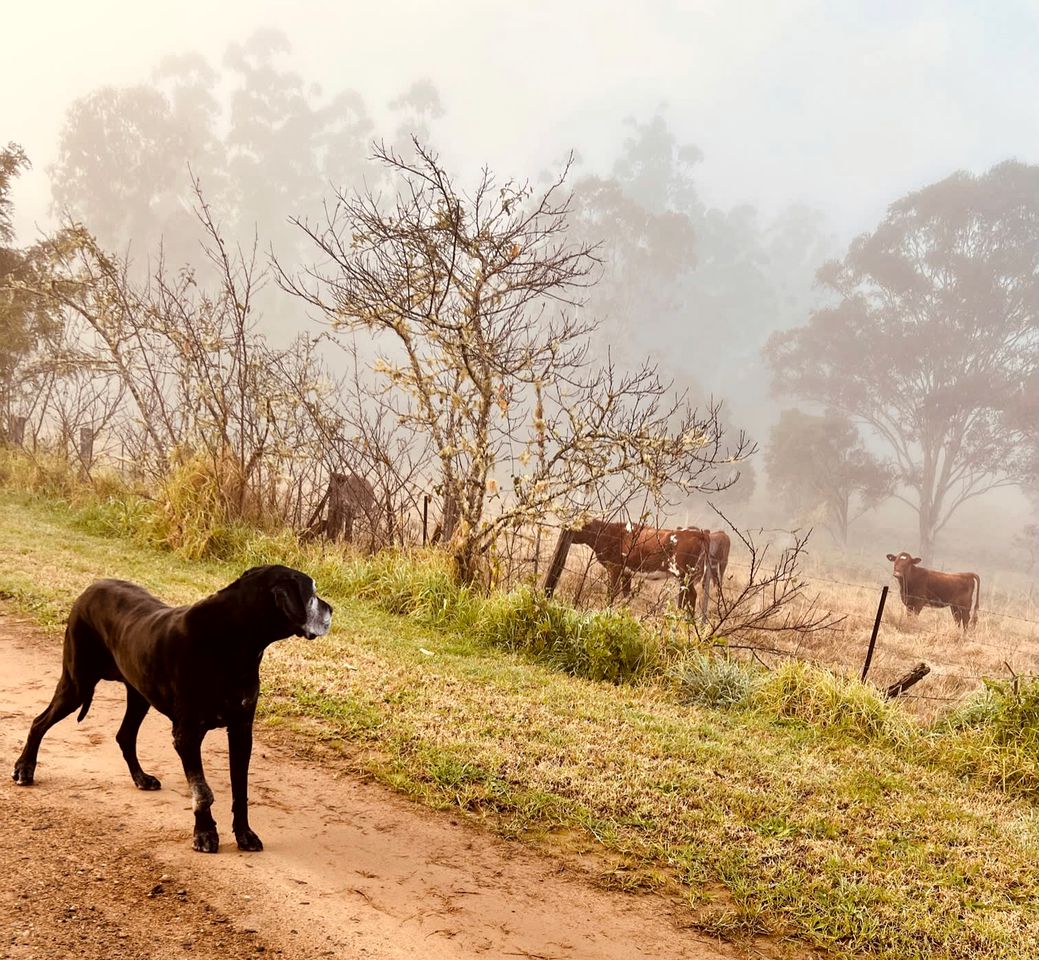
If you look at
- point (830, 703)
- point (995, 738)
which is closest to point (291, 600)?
point (830, 703)

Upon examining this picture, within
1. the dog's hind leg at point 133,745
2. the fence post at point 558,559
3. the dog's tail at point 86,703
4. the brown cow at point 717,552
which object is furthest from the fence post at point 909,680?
the brown cow at point 717,552

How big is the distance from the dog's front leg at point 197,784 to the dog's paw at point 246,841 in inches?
3.5

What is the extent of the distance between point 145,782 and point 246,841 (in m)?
0.74

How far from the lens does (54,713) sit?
3586 mm

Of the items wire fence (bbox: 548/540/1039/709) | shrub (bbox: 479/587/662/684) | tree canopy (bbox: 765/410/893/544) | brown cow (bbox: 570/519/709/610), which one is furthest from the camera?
tree canopy (bbox: 765/410/893/544)

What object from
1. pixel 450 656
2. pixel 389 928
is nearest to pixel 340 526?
pixel 450 656

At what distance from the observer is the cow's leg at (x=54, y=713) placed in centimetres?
354

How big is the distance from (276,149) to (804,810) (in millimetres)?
67204

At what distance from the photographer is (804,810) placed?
443 cm

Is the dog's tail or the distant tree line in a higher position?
the distant tree line

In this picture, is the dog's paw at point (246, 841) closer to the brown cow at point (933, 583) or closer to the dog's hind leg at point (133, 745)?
the dog's hind leg at point (133, 745)

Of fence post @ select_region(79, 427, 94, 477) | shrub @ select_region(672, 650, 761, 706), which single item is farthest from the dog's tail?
fence post @ select_region(79, 427, 94, 477)

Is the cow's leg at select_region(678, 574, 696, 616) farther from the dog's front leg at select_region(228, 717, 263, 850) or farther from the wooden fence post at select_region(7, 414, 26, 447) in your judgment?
the wooden fence post at select_region(7, 414, 26, 447)

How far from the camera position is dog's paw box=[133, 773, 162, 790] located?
12.1ft
